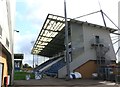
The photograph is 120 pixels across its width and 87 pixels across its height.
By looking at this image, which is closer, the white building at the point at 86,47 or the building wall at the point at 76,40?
the white building at the point at 86,47

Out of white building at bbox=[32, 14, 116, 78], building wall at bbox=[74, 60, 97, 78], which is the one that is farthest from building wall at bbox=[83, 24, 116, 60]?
building wall at bbox=[74, 60, 97, 78]

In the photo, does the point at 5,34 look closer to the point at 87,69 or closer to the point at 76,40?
the point at 87,69

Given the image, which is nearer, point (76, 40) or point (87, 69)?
point (87, 69)

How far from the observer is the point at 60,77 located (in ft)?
116

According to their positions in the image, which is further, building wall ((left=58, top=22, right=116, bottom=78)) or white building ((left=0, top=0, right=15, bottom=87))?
building wall ((left=58, top=22, right=116, bottom=78))

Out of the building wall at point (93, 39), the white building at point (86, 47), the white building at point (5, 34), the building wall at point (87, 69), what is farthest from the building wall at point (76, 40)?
the white building at point (5, 34)

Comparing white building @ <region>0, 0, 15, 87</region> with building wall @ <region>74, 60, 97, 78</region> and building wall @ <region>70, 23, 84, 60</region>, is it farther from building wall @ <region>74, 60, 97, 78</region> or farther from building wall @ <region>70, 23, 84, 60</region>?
building wall @ <region>70, 23, 84, 60</region>

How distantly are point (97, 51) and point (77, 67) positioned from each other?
12.4 feet

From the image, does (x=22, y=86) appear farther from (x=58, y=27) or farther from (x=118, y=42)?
(x=118, y=42)

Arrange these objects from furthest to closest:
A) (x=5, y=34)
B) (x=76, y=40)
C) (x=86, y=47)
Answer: (x=76, y=40) < (x=86, y=47) < (x=5, y=34)

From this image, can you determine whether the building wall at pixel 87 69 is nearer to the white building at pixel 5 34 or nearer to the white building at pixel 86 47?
the white building at pixel 86 47

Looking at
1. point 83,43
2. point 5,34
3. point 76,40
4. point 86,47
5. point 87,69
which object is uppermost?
point 76,40

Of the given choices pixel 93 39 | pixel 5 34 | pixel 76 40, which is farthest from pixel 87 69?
pixel 5 34

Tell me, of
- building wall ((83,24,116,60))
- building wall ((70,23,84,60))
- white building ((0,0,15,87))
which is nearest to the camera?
white building ((0,0,15,87))
